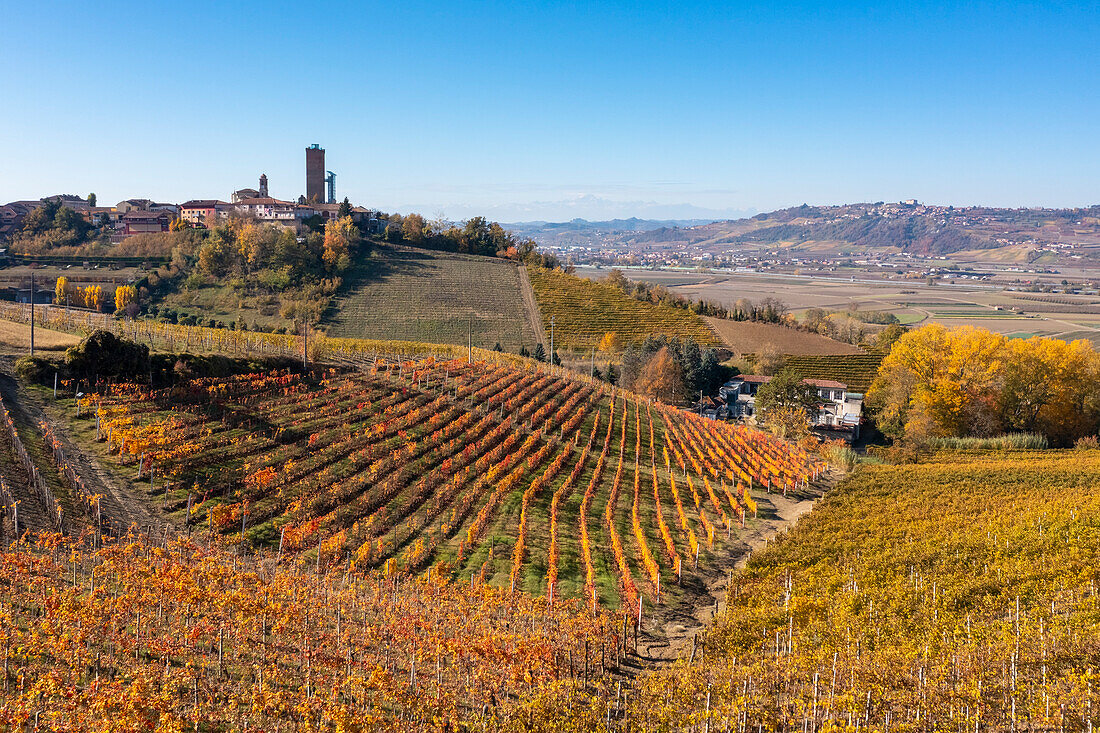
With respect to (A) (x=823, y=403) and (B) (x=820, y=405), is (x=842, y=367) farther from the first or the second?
(A) (x=823, y=403)

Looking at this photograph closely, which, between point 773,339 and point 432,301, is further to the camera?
point 432,301

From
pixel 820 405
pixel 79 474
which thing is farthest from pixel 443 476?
pixel 820 405

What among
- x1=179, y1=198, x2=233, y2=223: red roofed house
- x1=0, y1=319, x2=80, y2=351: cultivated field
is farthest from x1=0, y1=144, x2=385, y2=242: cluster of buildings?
x1=0, y1=319, x2=80, y2=351: cultivated field

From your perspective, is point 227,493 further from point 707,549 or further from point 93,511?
point 707,549

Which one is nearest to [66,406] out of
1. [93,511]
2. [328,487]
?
[93,511]

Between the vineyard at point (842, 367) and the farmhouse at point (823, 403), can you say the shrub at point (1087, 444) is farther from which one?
the vineyard at point (842, 367)

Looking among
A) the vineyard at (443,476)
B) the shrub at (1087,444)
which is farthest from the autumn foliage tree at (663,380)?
the shrub at (1087,444)
